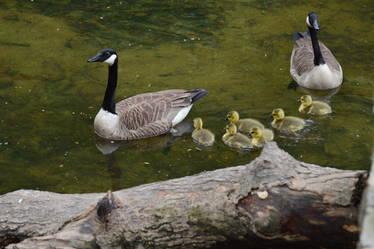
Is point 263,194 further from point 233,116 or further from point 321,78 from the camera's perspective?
point 321,78

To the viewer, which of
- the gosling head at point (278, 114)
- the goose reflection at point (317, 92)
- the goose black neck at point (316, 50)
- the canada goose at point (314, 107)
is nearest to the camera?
the gosling head at point (278, 114)

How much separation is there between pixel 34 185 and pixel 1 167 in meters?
0.59

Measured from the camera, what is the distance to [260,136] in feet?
24.2

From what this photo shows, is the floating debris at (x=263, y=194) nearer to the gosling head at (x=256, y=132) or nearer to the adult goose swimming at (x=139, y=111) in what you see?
the gosling head at (x=256, y=132)

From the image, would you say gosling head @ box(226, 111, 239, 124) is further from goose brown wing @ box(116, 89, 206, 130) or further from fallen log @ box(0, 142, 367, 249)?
fallen log @ box(0, 142, 367, 249)

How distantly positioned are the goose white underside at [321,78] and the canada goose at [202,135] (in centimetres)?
233

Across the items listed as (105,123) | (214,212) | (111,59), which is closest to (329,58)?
(111,59)

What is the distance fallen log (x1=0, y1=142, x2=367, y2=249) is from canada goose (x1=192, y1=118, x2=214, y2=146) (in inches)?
107

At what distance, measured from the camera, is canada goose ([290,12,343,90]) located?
9039 mm

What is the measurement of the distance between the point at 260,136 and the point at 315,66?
2.33 metres

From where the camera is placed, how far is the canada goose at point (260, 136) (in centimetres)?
730

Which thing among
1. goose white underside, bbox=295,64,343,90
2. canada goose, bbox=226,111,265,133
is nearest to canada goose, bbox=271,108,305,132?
canada goose, bbox=226,111,265,133

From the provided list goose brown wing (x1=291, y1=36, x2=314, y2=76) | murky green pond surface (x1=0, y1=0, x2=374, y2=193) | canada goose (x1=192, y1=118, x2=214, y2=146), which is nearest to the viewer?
murky green pond surface (x1=0, y1=0, x2=374, y2=193)

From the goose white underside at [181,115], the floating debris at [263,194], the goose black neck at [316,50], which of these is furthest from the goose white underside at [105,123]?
the floating debris at [263,194]
